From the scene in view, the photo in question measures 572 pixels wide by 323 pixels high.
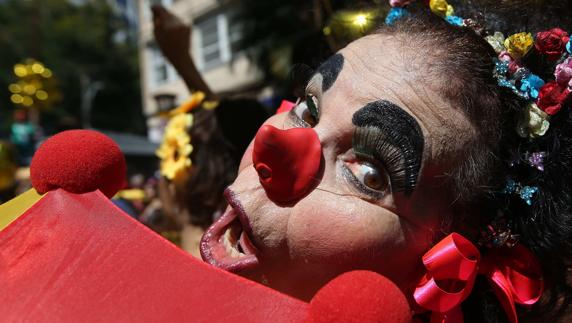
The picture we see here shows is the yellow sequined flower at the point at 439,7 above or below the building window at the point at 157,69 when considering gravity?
above

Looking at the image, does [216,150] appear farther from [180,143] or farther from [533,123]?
[533,123]

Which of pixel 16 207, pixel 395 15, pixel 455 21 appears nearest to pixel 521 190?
pixel 455 21

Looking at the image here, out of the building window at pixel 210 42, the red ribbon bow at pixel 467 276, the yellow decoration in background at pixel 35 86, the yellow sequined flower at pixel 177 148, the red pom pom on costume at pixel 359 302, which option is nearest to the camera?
the red pom pom on costume at pixel 359 302

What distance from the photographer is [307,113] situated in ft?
4.32

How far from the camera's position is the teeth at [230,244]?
3.83ft

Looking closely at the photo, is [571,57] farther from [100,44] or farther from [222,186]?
[100,44]

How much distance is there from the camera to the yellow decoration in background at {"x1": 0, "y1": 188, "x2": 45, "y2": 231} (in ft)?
3.69

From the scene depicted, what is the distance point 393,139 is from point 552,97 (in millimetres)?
447

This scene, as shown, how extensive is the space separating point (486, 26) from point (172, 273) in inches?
41.3

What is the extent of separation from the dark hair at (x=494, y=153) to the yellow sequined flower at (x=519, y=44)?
44 mm

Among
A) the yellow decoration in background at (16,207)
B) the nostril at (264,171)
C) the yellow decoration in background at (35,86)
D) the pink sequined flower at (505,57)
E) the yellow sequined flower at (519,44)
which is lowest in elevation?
the yellow decoration in background at (35,86)

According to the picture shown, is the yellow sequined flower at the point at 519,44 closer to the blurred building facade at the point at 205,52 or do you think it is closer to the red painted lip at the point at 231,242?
the red painted lip at the point at 231,242

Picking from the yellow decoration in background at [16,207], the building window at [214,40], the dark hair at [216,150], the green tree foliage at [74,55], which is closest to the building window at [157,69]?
the building window at [214,40]

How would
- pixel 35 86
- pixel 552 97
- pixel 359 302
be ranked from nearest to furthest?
1. pixel 359 302
2. pixel 552 97
3. pixel 35 86
